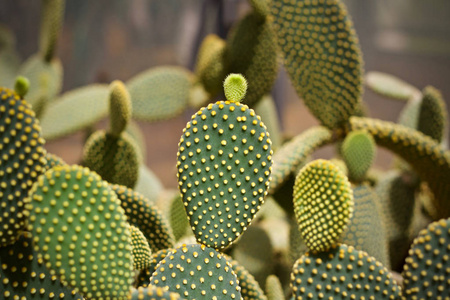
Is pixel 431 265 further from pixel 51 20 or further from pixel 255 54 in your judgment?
pixel 51 20

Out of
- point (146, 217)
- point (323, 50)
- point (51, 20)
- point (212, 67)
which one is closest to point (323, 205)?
point (146, 217)

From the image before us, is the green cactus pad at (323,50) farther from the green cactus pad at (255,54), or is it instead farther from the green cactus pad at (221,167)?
the green cactus pad at (221,167)

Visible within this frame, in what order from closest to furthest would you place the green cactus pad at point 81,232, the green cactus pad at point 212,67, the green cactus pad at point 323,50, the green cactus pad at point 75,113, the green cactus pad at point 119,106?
1. the green cactus pad at point 81,232
2. the green cactus pad at point 119,106
3. the green cactus pad at point 323,50
4. the green cactus pad at point 212,67
5. the green cactus pad at point 75,113

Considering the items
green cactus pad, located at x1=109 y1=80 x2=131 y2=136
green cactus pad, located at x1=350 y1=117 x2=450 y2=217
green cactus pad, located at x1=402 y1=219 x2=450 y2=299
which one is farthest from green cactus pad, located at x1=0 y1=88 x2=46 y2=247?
green cactus pad, located at x1=350 y1=117 x2=450 y2=217

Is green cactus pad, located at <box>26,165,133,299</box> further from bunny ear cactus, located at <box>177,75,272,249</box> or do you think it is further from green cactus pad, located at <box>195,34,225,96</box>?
green cactus pad, located at <box>195,34,225,96</box>

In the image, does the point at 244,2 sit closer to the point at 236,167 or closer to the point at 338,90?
the point at 338,90

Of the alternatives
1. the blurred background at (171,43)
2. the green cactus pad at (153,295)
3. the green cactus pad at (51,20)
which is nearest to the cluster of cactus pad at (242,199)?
the green cactus pad at (153,295)

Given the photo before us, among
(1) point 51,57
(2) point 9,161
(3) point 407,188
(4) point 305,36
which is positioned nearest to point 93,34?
(1) point 51,57
